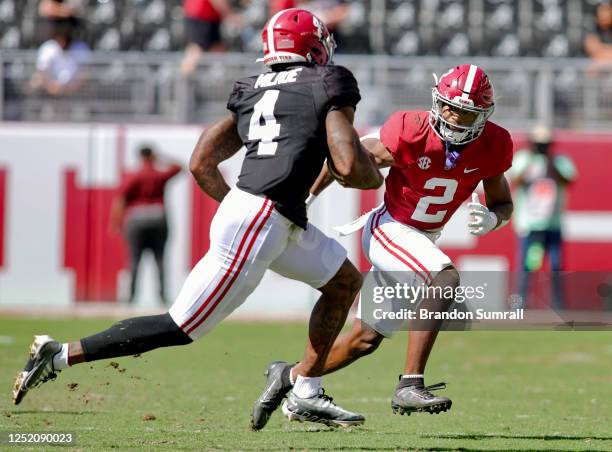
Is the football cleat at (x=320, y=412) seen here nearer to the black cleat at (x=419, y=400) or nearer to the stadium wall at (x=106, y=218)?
the black cleat at (x=419, y=400)

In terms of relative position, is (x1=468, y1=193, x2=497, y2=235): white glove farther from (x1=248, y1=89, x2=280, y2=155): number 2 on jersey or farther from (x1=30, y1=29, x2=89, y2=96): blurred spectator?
(x1=30, y1=29, x2=89, y2=96): blurred spectator

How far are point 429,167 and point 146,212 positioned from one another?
7851 millimetres

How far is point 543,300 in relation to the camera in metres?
11.8

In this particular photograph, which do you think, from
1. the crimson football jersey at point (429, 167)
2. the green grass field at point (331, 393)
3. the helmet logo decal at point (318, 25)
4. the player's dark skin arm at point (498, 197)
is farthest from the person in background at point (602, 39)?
the helmet logo decal at point (318, 25)

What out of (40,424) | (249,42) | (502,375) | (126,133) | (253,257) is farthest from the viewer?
(249,42)

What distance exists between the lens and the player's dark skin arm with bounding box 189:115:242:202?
591 cm

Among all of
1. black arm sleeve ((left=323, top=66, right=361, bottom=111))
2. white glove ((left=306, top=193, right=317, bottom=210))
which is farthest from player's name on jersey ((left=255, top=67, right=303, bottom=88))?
white glove ((left=306, top=193, right=317, bottom=210))

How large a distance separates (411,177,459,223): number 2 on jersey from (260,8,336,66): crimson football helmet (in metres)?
1.16

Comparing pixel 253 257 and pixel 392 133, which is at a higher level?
pixel 392 133

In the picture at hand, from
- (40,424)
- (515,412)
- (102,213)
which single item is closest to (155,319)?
(40,424)

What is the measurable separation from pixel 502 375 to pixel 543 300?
2.53 m

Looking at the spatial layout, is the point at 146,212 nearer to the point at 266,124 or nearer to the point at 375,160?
the point at 375,160

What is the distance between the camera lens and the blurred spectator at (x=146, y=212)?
45.9 feet

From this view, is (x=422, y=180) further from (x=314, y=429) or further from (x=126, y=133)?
(x=126, y=133)
